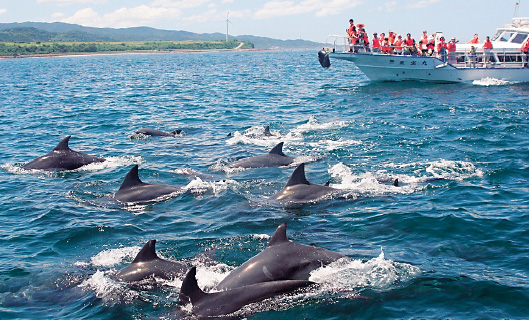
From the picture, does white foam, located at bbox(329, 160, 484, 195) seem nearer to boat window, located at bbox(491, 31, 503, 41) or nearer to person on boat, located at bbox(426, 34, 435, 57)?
person on boat, located at bbox(426, 34, 435, 57)

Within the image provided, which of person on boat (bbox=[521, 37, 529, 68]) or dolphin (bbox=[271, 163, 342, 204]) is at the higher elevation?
person on boat (bbox=[521, 37, 529, 68])

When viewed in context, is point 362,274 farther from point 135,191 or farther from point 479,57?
point 479,57

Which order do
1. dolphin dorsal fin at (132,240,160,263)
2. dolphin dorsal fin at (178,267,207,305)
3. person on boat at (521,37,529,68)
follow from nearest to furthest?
dolphin dorsal fin at (178,267,207,305) → dolphin dorsal fin at (132,240,160,263) → person on boat at (521,37,529,68)

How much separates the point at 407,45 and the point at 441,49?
2.75 metres

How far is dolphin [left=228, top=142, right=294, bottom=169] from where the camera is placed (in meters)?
18.2

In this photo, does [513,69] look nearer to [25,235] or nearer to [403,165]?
[403,165]

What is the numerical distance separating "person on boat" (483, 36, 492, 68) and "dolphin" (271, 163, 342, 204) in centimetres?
3347

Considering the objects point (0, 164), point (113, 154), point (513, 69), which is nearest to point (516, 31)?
point (513, 69)

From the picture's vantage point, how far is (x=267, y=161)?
18297mm

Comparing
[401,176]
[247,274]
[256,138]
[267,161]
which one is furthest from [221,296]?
→ [256,138]

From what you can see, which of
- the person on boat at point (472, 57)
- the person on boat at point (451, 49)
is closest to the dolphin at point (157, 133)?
the person on boat at point (451, 49)

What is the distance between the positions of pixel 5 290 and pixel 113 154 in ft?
38.4

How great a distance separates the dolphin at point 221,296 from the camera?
802cm

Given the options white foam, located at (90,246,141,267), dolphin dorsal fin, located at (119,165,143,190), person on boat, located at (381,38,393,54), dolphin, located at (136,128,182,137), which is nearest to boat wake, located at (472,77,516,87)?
person on boat, located at (381,38,393,54)
